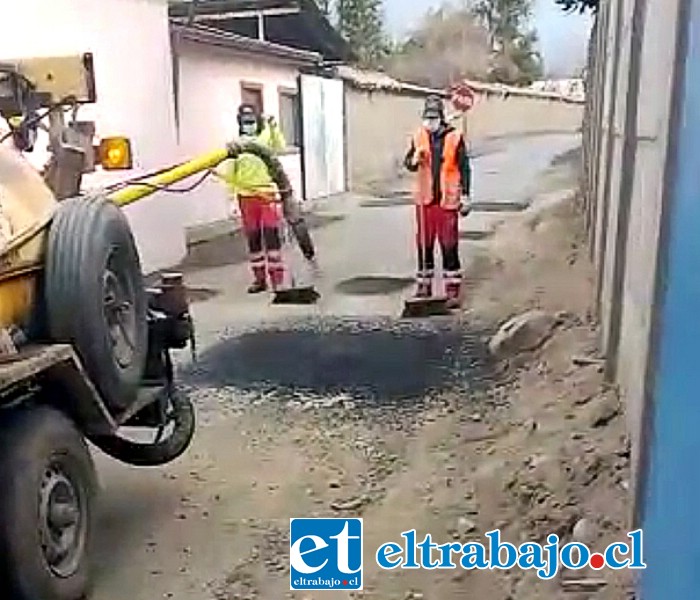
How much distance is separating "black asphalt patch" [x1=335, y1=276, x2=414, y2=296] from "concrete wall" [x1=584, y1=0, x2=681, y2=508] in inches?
131

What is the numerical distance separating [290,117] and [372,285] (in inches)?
367

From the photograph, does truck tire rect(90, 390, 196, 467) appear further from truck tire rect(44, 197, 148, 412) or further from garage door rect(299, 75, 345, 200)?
garage door rect(299, 75, 345, 200)

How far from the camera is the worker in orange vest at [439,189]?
9008mm

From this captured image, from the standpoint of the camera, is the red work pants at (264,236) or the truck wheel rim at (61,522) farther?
the red work pants at (264,236)

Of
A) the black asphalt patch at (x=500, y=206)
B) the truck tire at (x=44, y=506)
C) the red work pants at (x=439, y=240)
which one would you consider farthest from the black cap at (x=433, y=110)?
the black asphalt patch at (x=500, y=206)

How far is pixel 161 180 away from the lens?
6.20m

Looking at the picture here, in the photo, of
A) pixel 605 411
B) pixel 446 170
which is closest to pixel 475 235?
pixel 446 170

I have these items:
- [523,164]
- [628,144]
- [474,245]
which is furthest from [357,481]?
[523,164]

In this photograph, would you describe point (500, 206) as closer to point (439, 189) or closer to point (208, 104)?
point (208, 104)

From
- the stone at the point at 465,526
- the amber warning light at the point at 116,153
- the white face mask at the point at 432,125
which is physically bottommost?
the stone at the point at 465,526

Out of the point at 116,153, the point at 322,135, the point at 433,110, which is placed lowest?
the point at 322,135

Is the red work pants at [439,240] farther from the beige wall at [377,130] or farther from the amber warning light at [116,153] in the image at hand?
the beige wall at [377,130]

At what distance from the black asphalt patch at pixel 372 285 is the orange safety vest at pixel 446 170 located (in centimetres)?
148

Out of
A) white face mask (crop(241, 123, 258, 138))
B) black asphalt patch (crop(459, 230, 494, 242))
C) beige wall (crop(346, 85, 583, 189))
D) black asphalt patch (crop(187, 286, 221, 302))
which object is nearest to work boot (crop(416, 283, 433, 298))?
black asphalt patch (crop(187, 286, 221, 302))
